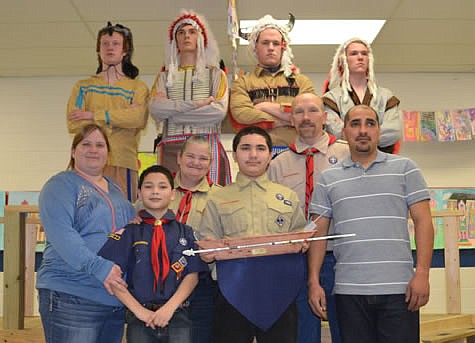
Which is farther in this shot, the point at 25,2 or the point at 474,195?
the point at 474,195

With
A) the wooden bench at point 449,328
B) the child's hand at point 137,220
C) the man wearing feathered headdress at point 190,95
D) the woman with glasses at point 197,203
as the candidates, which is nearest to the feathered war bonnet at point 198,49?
the man wearing feathered headdress at point 190,95

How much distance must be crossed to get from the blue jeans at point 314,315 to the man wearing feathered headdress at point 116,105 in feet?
4.16

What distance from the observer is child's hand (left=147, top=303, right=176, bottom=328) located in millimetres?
2174

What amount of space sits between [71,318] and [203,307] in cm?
57

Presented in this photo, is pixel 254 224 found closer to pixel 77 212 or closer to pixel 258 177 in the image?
pixel 258 177

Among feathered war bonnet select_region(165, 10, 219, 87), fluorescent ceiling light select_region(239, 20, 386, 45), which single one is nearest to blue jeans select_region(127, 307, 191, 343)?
feathered war bonnet select_region(165, 10, 219, 87)

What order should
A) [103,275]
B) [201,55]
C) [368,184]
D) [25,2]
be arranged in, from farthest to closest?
1. [25,2]
2. [201,55]
3. [368,184]
4. [103,275]

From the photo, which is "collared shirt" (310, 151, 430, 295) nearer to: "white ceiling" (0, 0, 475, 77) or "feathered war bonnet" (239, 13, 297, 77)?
"feathered war bonnet" (239, 13, 297, 77)

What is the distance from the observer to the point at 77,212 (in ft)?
7.61

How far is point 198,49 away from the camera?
337 cm

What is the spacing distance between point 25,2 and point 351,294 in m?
3.81

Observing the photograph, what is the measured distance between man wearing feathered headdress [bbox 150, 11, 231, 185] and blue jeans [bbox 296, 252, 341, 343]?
86 cm

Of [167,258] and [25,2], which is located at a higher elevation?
[25,2]

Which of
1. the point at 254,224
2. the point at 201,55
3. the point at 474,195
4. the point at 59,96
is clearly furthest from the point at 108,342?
the point at 474,195
